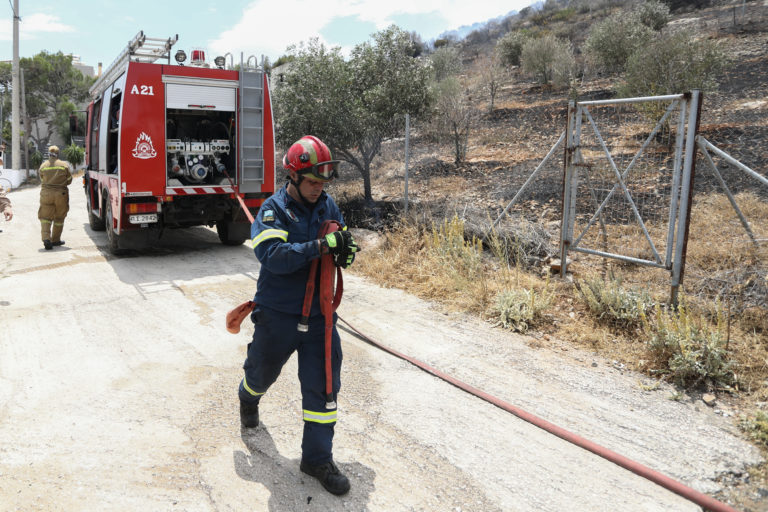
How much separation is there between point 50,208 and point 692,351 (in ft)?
31.9

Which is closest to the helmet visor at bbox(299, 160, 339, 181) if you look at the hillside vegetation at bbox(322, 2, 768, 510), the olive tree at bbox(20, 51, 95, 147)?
the hillside vegetation at bbox(322, 2, 768, 510)

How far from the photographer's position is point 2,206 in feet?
21.6

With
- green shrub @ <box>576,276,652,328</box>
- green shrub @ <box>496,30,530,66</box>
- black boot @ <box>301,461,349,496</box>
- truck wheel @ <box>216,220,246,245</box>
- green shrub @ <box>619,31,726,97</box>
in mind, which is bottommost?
black boot @ <box>301,461,349,496</box>

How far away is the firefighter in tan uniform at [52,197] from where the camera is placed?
914 cm

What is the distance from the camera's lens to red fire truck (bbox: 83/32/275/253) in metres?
7.78

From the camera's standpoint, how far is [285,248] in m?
2.71

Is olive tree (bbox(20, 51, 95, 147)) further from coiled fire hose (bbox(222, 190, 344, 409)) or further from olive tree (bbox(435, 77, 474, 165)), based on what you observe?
coiled fire hose (bbox(222, 190, 344, 409))

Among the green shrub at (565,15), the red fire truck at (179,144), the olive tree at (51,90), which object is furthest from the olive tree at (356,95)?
the olive tree at (51,90)

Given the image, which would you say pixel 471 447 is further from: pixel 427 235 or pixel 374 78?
pixel 374 78

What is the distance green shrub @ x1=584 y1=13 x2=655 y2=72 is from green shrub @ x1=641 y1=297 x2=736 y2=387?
16.4 meters

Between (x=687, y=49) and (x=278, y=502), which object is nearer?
(x=278, y=502)

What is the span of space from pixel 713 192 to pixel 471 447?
6.57 m

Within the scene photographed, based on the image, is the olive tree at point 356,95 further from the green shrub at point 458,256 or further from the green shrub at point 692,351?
the green shrub at point 692,351

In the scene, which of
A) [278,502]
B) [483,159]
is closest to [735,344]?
[278,502]
